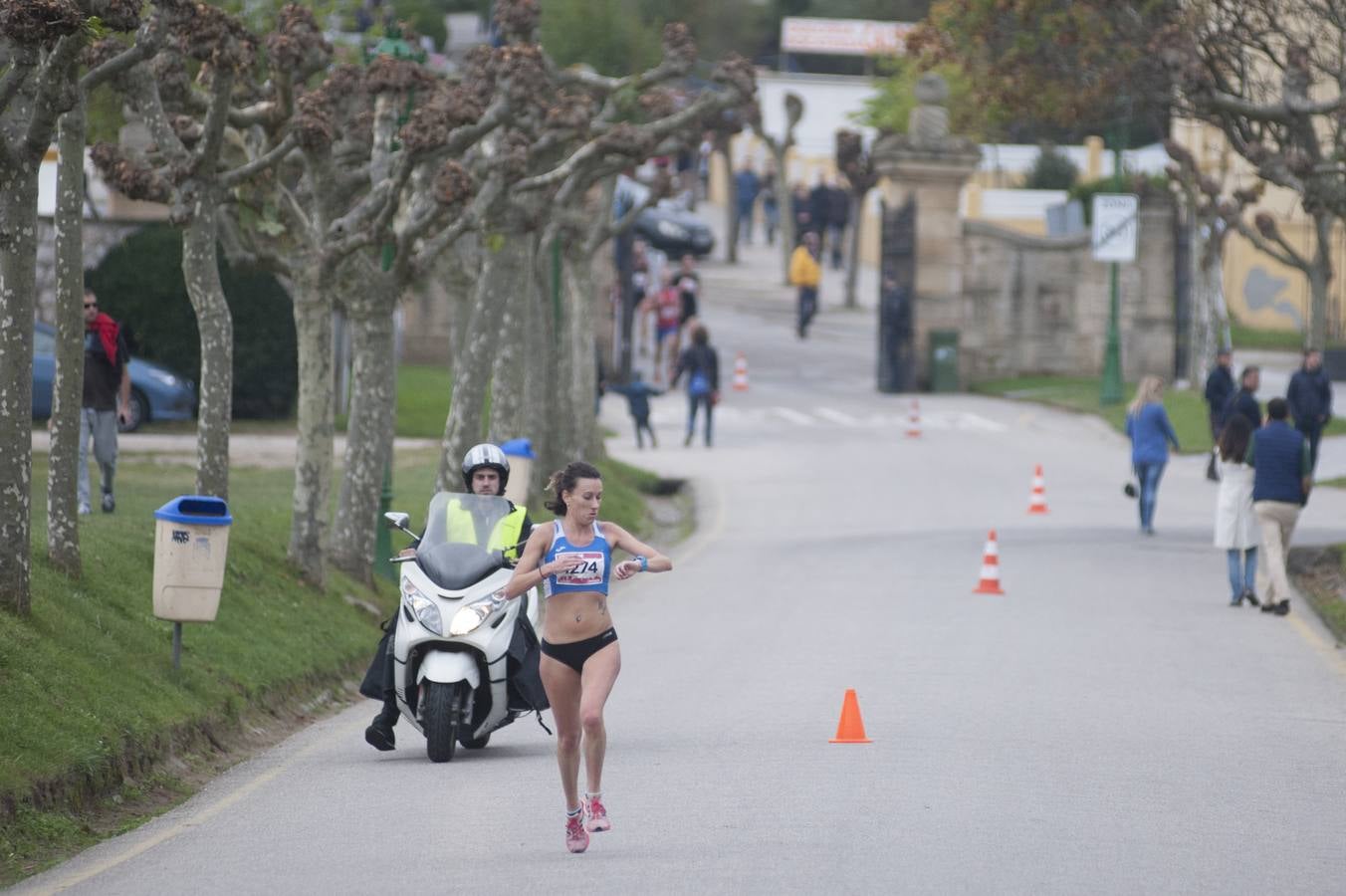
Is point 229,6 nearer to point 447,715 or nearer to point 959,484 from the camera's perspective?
point 959,484

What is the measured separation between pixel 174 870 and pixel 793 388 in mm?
35664

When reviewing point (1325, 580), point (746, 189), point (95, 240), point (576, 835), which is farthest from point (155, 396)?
point (746, 189)

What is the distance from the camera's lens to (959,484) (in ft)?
99.0

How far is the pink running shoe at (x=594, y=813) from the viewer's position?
30.2 feet

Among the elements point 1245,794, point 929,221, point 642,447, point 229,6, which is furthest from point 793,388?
point 1245,794

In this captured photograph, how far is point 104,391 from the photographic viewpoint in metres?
18.8

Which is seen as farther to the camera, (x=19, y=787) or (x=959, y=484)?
(x=959, y=484)

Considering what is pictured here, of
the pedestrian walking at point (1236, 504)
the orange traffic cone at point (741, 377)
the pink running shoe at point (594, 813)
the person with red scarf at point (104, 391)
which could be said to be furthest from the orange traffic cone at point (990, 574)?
the orange traffic cone at point (741, 377)

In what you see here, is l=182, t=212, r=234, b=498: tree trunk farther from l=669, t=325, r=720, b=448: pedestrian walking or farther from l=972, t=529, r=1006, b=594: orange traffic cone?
l=669, t=325, r=720, b=448: pedestrian walking

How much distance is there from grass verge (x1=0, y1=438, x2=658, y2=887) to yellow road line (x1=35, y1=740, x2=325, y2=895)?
0.83ft

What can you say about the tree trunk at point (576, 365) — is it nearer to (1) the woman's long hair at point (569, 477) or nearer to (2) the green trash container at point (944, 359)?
(2) the green trash container at point (944, 359)

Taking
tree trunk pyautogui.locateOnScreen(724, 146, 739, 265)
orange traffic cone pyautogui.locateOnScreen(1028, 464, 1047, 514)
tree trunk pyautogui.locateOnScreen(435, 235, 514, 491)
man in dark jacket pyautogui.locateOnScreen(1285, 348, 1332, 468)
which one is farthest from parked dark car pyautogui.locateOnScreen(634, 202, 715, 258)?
tree trunk pyautogui.locateOnScreen(435, 235, 514, 491)

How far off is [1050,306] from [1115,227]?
4.76m

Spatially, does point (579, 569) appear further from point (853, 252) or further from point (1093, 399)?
point (853, 252)
